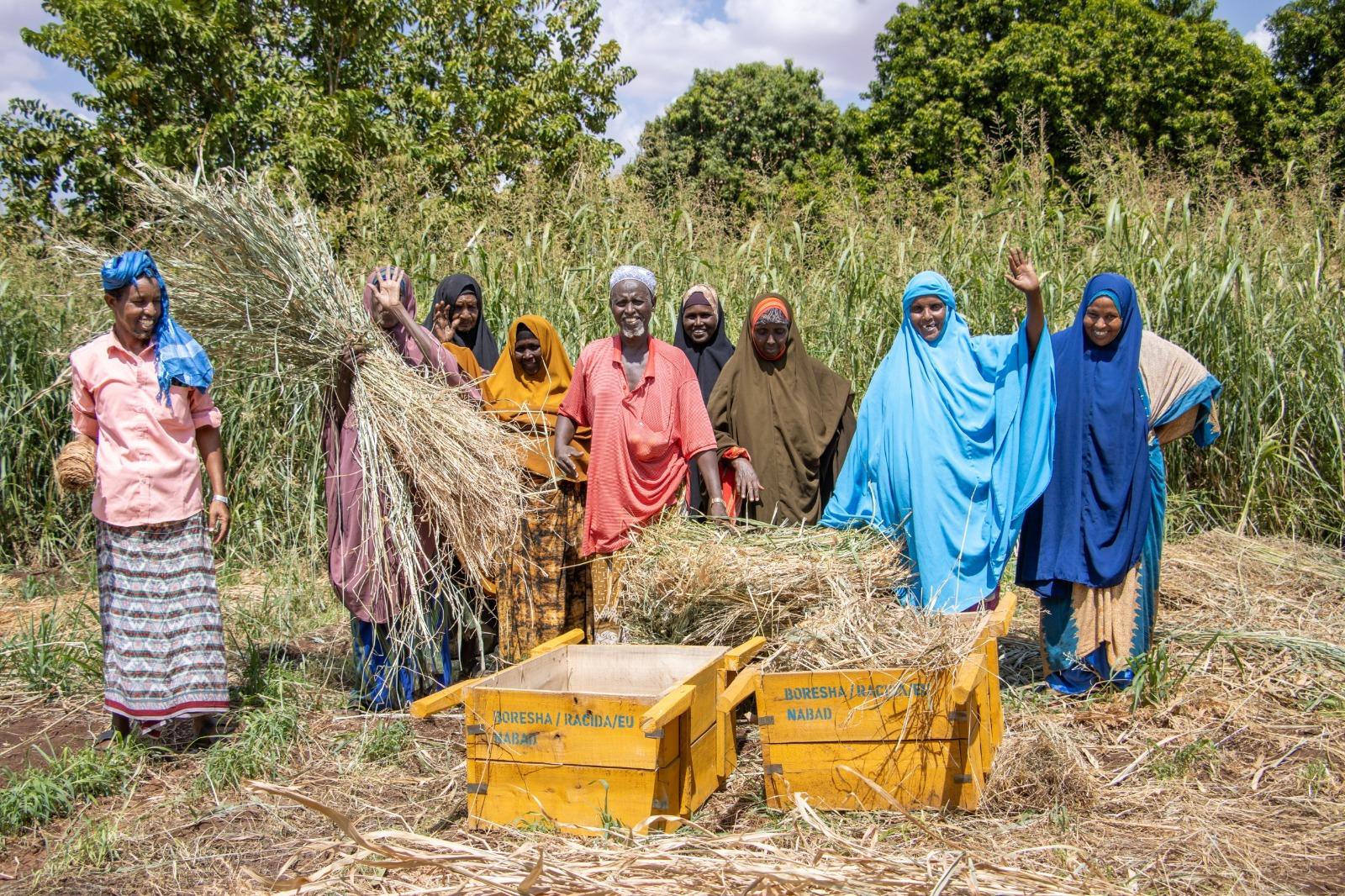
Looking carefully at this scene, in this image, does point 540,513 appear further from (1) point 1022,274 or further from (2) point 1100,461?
(2) point 1100,461

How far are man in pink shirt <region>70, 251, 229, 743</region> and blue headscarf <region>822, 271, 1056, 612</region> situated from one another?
2.40m

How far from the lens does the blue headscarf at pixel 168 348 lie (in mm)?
3611

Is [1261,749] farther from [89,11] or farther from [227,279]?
[89,11]

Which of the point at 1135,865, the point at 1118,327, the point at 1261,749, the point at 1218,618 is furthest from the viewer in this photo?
the point at 1218,618

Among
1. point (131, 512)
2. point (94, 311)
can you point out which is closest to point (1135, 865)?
point (131, 512)

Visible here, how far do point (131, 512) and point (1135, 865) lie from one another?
330cm

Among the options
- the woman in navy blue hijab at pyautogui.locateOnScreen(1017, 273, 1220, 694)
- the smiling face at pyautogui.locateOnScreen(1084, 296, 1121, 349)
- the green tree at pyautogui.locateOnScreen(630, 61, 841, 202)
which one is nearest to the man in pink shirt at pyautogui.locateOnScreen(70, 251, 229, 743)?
the woman in navy blue hijab at pyautogui.locateOnScreen(1017, 273, 1220, 694)

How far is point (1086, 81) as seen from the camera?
1734cm

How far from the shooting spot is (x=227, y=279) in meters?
3.66

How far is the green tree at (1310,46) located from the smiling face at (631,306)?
1707 centimetres

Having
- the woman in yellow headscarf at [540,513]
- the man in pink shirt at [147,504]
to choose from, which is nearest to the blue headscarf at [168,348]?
the man in pink shirt at [147,504]

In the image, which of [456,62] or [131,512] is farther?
[456,62]

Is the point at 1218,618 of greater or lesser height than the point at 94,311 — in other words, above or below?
below

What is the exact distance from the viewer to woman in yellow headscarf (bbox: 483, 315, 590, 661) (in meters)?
4.34
